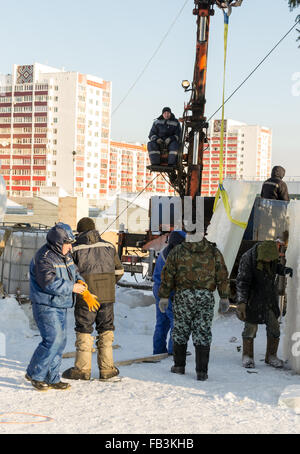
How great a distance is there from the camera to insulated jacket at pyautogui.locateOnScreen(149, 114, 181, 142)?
41.4 feet

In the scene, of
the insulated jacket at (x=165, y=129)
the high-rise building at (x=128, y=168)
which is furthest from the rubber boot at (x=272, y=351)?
the high-rise building at (x=128, y=168)

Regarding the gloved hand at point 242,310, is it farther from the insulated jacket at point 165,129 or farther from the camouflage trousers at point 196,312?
the insulated jacket at point 165,129

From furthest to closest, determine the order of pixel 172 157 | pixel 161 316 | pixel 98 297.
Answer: pixel 172 157 < pixel 161 316 < pixel 98 297

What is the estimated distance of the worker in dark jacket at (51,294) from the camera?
534cm

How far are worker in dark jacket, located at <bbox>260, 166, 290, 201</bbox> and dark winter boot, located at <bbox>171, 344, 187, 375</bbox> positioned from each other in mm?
4080

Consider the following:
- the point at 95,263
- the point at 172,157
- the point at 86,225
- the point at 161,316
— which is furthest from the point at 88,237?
the point at 172,157

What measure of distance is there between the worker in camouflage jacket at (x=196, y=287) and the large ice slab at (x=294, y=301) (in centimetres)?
106

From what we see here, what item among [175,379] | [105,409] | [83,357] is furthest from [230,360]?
[105,409]

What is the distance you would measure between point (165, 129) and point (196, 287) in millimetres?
7025

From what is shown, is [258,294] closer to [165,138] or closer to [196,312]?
[196,312]

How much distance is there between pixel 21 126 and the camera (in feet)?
444

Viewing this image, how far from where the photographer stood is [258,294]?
6.93m

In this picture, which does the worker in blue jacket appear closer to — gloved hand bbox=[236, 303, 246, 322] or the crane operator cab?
gloved hand bbox=[236, 303, 246, 322]

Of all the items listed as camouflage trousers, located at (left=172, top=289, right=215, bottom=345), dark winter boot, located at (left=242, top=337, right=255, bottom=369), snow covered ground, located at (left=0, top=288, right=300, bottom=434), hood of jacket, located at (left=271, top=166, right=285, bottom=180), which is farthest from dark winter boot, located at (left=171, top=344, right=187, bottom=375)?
hood of jacket, located at (left=271, top=166, right=285, bottom=180)
